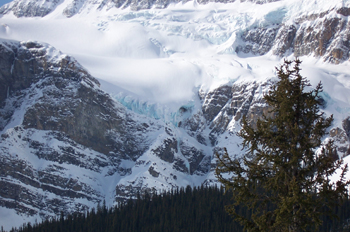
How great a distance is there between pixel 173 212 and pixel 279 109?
11760cm

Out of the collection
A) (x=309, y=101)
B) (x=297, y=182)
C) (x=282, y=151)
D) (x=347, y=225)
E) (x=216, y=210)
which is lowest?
(x=297, y=182)

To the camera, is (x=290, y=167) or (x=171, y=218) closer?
(x=290, y=167)

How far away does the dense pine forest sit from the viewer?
398ft

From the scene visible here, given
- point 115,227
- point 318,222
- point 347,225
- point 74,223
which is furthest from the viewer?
point 74,223

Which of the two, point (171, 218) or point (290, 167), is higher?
point (171, 218)

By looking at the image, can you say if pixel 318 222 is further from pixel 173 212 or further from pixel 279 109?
pixel 173 212

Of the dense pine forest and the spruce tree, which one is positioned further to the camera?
the dense pine forest

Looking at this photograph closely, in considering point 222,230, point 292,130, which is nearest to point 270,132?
point 292,130

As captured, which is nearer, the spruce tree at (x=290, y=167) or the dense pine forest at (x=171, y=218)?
the spruce tree at (x=290, y=167)

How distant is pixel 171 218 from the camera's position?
132 meters

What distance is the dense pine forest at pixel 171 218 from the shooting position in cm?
12138

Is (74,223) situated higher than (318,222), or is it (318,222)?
(74,223)

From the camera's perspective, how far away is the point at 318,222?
19.4 meters

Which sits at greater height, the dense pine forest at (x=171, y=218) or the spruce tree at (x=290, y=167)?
the dense pine forest at (x=171, y=218)
